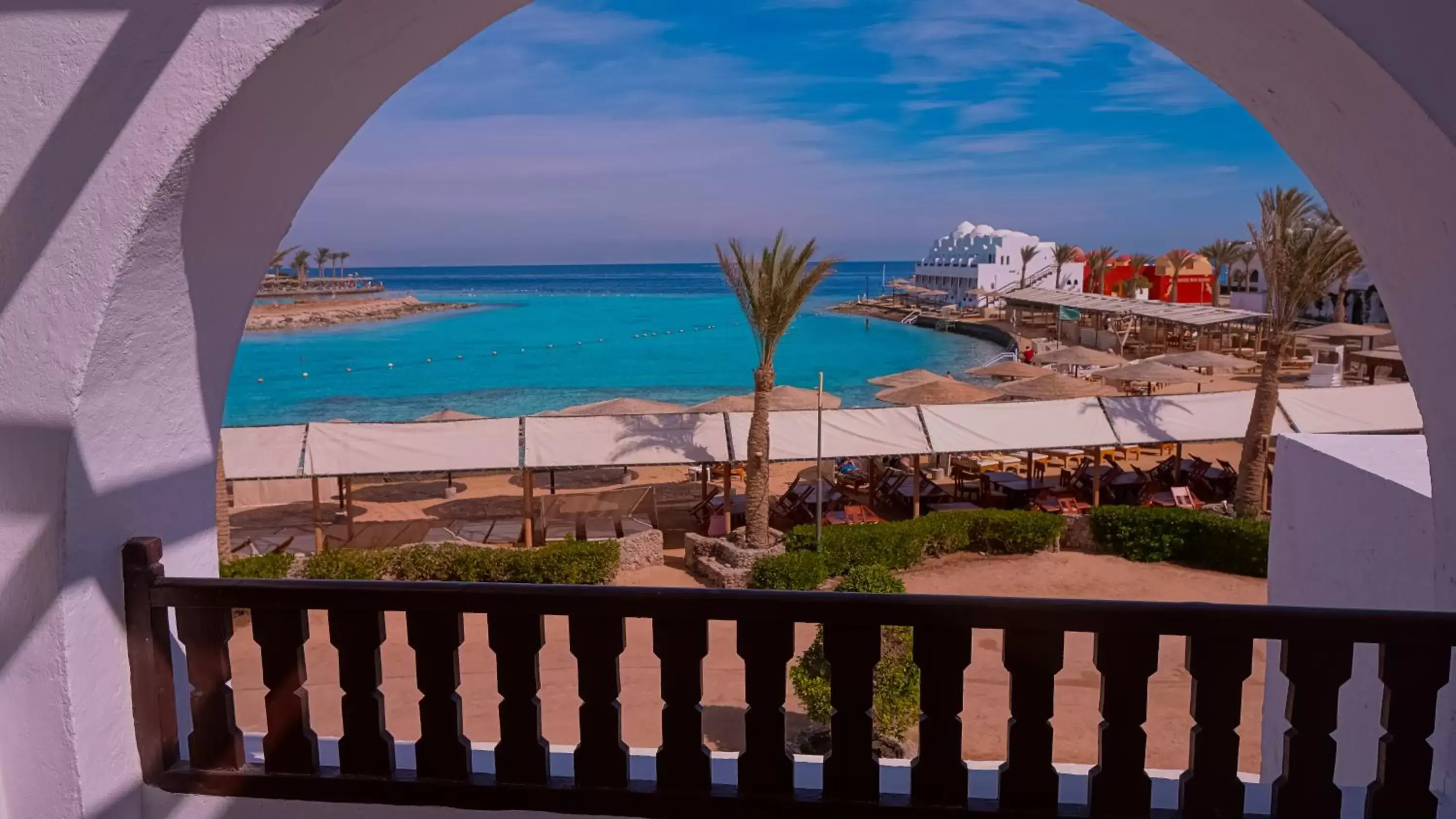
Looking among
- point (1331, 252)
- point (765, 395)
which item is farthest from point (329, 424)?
point (1331, 252)

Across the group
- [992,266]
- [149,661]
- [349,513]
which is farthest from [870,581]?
[992,266]

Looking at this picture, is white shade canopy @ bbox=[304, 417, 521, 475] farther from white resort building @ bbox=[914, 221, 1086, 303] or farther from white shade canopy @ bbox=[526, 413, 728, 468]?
white resort building @ bbox=[914, 221, 1086, 303]

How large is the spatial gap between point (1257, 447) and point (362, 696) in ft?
49.5

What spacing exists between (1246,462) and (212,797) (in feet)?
50.5

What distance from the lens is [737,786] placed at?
6.89 feet

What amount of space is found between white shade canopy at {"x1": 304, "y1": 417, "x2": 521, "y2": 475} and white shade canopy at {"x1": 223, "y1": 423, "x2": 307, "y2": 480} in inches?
7.7

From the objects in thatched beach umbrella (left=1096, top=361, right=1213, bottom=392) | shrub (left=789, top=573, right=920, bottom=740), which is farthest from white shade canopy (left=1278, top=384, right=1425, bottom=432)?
shrub (left=789, top=573, right=920, bottom=740)

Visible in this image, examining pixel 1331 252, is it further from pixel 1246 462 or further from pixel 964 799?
pixel 964 799

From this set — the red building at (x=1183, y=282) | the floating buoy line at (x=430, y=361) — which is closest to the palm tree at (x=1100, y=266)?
the red building at (x=1183, y=282)

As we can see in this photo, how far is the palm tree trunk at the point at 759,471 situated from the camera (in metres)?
13.4

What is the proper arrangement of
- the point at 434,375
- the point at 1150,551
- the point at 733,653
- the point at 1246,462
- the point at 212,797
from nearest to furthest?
the point at 212,797
the point at 733,653
the point at 1150,551
the point at 1246,462
the point at 434,375

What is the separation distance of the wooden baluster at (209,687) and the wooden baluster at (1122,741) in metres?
1.95

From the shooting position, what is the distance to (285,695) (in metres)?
2.23

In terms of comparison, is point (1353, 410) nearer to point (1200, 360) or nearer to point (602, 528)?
point (1200, 360)
